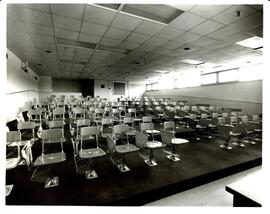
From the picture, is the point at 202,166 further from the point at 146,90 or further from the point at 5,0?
the point at 146,90

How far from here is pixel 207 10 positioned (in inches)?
130

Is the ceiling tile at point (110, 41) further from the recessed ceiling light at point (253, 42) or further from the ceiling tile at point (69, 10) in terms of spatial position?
the recessed ceiling light at point (253, 42)

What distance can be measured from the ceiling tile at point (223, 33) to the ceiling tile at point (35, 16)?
444 cm

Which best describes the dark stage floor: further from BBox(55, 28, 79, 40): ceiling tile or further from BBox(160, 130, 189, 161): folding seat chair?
BBox(55, 28, 79, 40): ceiling tile

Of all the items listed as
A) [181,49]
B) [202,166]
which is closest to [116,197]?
[202,166]

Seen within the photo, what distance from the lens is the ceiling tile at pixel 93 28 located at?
400cm

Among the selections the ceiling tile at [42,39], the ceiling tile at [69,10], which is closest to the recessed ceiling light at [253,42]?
the ceiling tile at [69,10]

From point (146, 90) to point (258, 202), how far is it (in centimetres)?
1825

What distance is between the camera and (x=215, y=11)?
333 cm

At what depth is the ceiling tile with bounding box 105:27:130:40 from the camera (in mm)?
4279

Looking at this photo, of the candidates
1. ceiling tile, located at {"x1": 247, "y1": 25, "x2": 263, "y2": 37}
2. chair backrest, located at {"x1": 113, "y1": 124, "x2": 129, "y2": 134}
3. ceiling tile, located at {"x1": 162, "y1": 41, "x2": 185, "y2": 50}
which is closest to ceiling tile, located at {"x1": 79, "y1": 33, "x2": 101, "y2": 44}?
ceiling tile, located at {"x1": 162, "y1": 41, "x2": 185, "y2": 50}

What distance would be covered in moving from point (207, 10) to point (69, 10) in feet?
9.84

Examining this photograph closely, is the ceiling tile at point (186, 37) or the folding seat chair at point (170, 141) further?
the ceiling tile at point (186, 37)

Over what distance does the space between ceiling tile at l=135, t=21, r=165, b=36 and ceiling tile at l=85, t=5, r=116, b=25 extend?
84 centimetres
